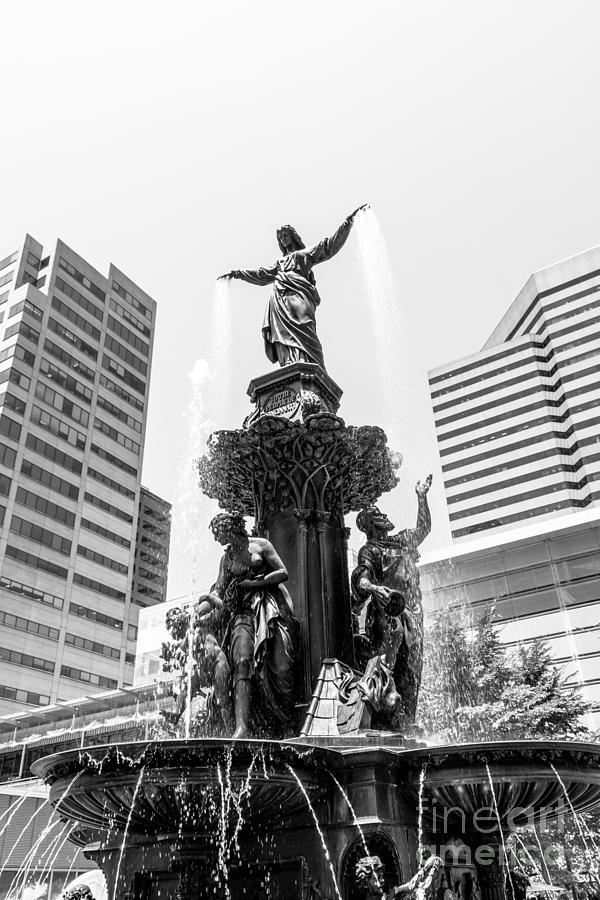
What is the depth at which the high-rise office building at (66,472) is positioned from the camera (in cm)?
5816

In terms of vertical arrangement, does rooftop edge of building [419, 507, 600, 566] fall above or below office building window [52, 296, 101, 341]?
below

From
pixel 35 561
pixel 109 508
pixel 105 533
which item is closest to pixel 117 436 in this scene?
pixel 109 508

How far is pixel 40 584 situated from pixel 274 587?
5640 centimetres

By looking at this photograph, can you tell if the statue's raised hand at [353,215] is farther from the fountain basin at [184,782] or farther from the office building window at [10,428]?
the office building window at [10,428]

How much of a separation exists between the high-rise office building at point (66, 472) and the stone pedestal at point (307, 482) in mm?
52068

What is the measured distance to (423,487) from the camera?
1084cm

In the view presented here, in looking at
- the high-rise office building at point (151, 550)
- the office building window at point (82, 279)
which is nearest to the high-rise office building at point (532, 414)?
the high-rise office building at point (151, 550)

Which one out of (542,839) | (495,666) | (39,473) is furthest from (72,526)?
(542,839)

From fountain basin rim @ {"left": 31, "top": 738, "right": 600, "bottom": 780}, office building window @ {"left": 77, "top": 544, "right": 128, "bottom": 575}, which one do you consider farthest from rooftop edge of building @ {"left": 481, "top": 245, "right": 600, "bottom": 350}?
fountain basin rim @ {"left": 31, "top": 738, "right": 600, "bottom": 780}

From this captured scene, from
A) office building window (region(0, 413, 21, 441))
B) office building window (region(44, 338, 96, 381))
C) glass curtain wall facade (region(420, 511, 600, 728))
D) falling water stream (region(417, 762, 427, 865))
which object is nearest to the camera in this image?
falling water stream (region(417, 762, 427, 865))

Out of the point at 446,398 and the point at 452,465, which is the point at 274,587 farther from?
the point at 446,398

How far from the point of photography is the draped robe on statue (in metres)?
11.9

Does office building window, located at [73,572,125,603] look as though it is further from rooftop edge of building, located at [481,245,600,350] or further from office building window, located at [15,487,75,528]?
rooftop edge of building, located at [481,245,600,350]

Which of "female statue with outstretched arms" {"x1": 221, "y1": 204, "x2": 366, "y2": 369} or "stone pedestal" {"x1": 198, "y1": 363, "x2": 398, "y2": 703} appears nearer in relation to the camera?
"stone pedestal" {"x1": 198, "y1": 363, "x2": 398, "y2": 703}
